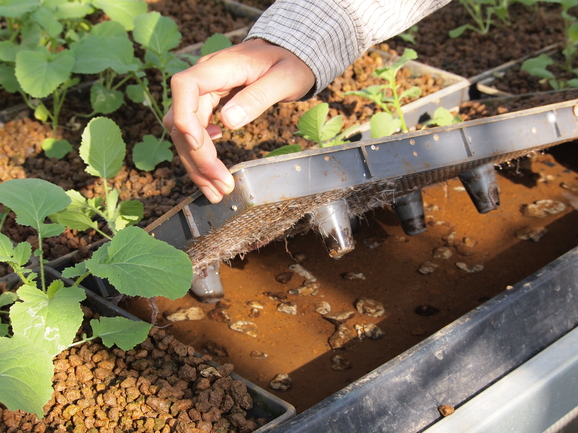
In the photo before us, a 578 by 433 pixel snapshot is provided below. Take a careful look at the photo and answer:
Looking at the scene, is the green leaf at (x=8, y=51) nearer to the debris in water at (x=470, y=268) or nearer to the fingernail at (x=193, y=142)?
the fingernail at (x=193, y=142)

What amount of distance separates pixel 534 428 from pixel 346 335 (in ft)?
1.49

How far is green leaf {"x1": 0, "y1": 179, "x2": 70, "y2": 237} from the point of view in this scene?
1.24 metres

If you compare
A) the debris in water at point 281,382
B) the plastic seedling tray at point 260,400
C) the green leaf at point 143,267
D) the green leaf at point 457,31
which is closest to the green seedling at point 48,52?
the plastic seedling tray at point 260,400

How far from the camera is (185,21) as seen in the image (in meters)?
2.76

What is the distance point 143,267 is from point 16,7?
1.21m

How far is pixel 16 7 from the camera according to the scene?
1.86 meters

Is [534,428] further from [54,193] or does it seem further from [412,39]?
[412,39]

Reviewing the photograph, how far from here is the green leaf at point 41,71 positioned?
69.1 inches

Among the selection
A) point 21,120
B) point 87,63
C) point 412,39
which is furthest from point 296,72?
point 412,39

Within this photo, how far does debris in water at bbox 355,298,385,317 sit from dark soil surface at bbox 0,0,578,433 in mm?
12

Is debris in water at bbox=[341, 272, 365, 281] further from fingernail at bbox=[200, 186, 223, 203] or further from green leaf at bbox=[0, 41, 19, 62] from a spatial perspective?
green leaf at bbox=[0, 41, 19, 62]

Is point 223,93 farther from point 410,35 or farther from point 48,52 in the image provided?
point 410,35

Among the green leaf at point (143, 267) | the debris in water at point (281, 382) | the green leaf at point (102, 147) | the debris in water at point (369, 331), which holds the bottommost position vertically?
the debris in water at point (369, 331)

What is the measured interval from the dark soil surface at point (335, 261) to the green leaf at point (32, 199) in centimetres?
34
